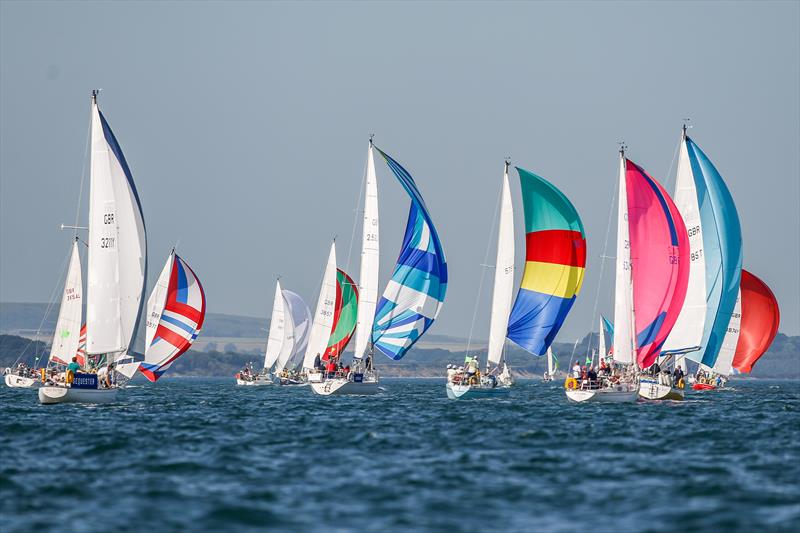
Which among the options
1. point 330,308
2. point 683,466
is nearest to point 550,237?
point 330,308

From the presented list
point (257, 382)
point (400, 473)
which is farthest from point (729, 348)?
point (400, 473)

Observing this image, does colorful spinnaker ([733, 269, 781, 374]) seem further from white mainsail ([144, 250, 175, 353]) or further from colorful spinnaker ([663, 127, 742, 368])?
white mainsail ([144, 250, 175, 353])

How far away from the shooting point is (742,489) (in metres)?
21.2

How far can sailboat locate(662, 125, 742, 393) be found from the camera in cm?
4891

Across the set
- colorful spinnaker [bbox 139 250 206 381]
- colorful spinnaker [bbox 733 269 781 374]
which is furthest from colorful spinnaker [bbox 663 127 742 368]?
colorful spinnaker [bbox 139 250 206 381]

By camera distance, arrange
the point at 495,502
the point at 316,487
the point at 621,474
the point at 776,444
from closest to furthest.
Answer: the point at 495,502
the point at 316,487
the point at 621,474
the point at 776,444

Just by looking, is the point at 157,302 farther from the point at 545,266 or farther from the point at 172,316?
the point at 545,266

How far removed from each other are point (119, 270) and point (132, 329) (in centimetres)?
224

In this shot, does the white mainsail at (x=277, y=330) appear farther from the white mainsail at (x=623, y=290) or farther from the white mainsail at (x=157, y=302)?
the white mainsail at (x=623, y=290)

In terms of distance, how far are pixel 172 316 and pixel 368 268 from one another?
15.7 metres

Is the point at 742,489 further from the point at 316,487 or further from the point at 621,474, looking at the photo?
the point at 316,487

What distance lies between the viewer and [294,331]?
Answer: 96688mm

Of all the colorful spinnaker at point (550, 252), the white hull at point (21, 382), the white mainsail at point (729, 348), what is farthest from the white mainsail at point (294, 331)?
the colorful spinnaker at point (550, 252)

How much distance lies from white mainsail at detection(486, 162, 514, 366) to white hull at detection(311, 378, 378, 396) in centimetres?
609
